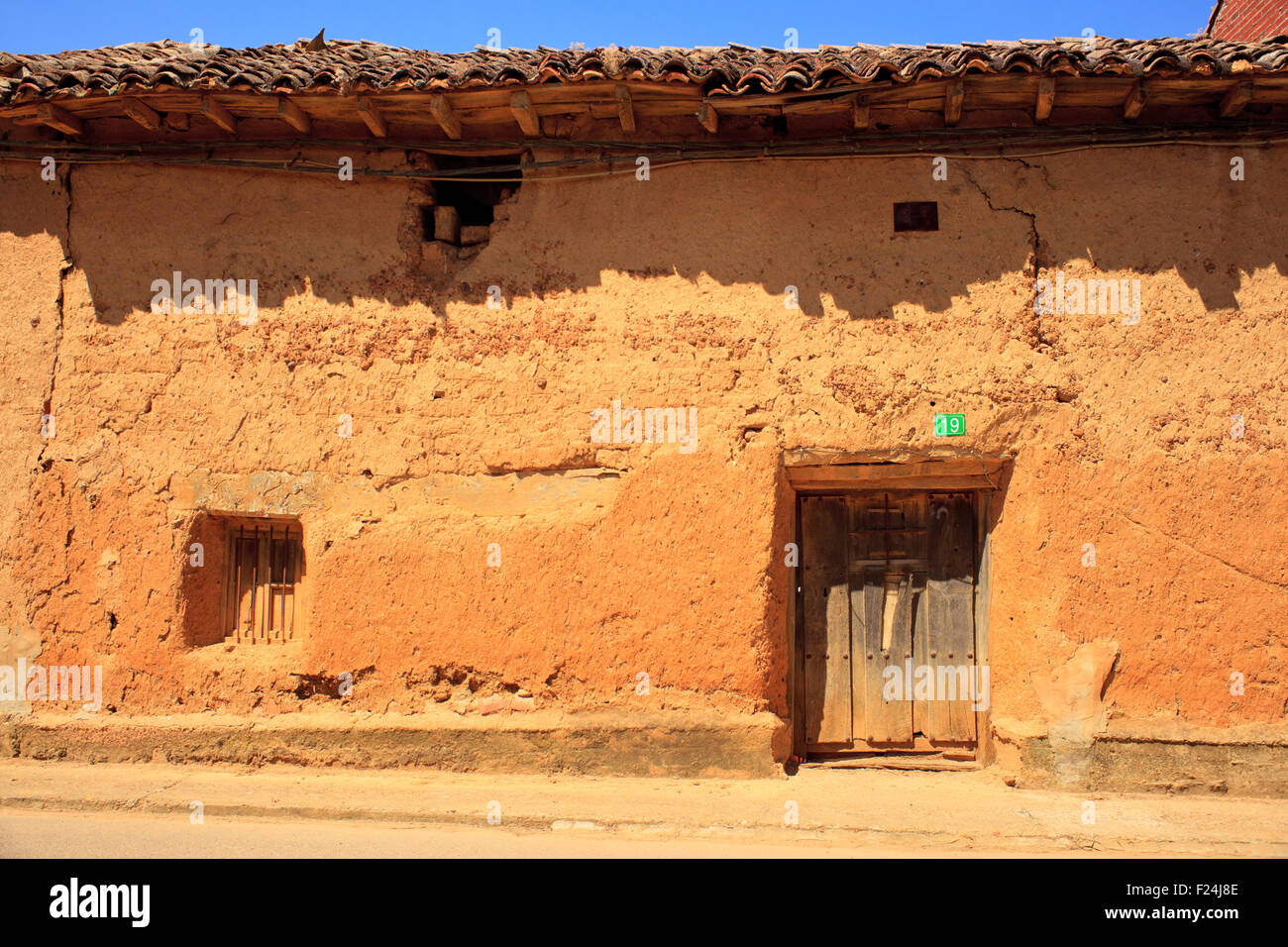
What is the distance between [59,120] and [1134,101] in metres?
6.97

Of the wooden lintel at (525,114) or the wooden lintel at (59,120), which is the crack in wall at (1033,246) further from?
the wooden lintel at (59,120)

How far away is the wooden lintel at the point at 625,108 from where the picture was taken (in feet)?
19.6

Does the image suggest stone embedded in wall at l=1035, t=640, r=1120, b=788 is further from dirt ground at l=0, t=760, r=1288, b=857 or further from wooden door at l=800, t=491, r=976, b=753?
wooden door at l=800, t=491, r=976, b=753

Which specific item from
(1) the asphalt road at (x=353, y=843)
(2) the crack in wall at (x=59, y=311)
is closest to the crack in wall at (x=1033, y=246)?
(1) the asphalt road at (x=353, y=843)

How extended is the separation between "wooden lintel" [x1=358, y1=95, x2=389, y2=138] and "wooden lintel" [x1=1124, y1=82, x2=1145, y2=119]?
4717mm

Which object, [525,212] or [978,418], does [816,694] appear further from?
[525,212]

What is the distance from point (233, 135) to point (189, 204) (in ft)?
1.90

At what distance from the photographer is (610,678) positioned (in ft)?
20.3

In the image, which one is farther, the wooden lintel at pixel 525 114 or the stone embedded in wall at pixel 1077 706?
the wooden lintel at pixel 525 114

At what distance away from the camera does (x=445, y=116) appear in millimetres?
6176

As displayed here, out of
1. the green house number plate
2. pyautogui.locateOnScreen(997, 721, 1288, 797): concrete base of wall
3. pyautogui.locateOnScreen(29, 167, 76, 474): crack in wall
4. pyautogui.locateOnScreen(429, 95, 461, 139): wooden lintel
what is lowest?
pyautogui.locateOnScreen(997, 721, 1288, 797): concrete base of wall

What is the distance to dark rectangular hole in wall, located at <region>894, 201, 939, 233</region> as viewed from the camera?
6.30 metres

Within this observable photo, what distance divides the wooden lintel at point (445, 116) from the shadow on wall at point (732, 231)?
1.75 ft

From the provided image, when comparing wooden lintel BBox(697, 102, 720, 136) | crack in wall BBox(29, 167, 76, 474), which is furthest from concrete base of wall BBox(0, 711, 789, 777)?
wooden lintel BBox(697, 102, 720, 136)
